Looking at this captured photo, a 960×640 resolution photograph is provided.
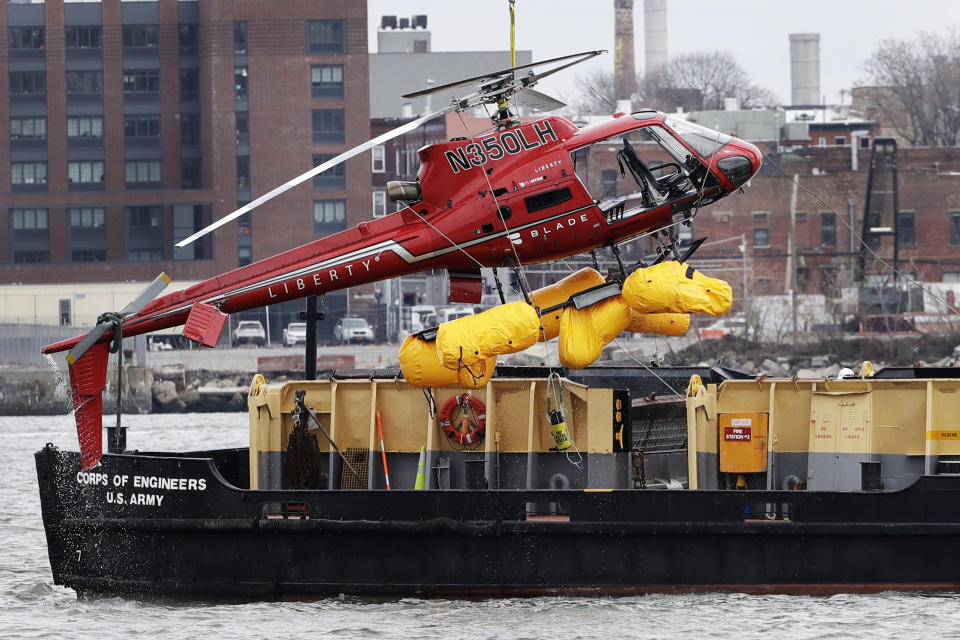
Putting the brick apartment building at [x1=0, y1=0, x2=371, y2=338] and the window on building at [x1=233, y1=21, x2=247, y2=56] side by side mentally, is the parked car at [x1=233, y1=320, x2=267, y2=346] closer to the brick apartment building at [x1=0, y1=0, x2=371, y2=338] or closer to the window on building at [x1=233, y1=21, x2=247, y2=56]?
the brick apartment building at [x1=0, y1=0, x2=371, y2=338]

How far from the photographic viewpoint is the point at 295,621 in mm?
18438

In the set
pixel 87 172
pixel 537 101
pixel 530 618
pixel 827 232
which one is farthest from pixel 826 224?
pixel 530 618

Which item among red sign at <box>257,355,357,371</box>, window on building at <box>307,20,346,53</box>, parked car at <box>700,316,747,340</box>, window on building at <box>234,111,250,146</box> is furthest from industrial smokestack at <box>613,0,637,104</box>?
red sign at <box>257,355,357,371</box>

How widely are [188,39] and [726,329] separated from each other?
32217 mm

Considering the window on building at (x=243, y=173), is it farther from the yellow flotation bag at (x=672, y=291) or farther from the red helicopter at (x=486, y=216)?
the yellow flotation bag at (x=672, y=291)

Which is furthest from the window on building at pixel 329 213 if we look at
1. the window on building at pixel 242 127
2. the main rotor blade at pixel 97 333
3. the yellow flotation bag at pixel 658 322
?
the yellow flotation bag at pixel 658 322

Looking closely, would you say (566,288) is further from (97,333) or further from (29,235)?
(29,235)

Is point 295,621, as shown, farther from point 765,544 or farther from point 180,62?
point 180,62

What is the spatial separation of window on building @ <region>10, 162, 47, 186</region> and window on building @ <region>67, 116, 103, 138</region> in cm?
224

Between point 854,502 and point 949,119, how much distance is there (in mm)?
90248

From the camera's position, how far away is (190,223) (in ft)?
278

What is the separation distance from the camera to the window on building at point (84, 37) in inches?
3342

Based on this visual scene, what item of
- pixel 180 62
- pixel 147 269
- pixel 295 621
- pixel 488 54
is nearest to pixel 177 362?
pixel 147 269

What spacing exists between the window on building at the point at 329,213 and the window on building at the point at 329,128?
305 centimetres
